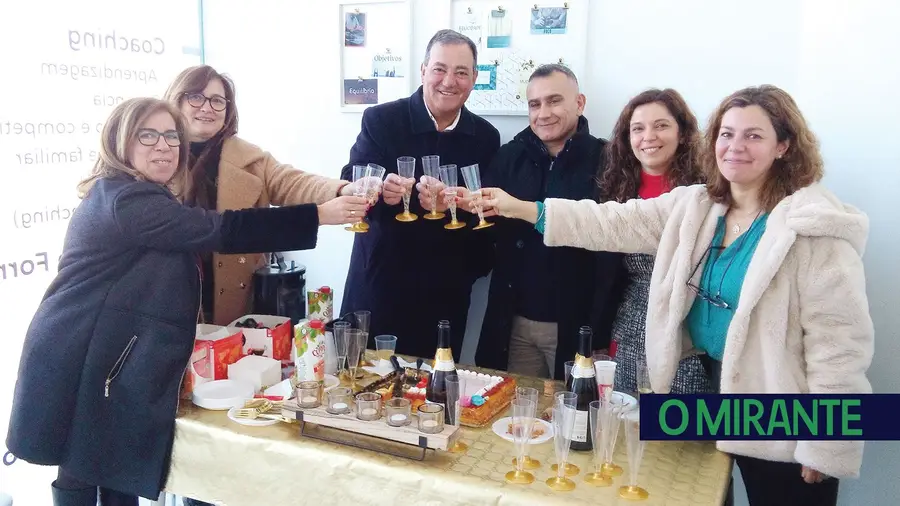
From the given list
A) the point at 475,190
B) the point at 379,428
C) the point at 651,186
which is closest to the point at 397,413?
the point at 379,428

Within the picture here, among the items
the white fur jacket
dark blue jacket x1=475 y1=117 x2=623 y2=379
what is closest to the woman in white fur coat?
the white fur jacket

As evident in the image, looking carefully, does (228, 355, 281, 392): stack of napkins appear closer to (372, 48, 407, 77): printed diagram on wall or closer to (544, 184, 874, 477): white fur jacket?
(544, 184, 874, 477): white fur jacket

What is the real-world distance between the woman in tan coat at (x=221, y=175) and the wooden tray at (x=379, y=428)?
952 mm

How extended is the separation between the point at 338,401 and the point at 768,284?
123 cm

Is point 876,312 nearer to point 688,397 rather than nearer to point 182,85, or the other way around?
point 688,397

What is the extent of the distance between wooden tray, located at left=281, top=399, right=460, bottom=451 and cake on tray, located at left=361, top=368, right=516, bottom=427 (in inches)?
7.0

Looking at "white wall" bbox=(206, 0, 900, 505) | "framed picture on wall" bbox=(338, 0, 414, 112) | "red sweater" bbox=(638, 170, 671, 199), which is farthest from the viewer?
"framed picture on wall" bbox=(338, 0, 414, 112)

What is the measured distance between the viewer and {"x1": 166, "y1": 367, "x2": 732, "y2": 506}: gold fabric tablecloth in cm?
156

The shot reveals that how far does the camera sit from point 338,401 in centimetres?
180

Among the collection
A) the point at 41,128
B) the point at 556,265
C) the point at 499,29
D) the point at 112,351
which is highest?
the point at 499,29

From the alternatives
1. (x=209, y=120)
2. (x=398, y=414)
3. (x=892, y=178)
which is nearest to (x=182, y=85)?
(x=209, y=120)

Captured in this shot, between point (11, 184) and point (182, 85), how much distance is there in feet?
2.71

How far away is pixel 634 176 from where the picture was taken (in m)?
2.48

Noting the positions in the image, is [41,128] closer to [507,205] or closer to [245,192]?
[245,192]
